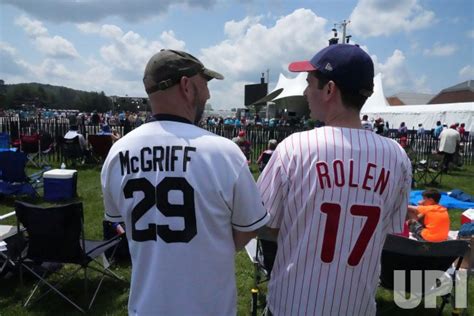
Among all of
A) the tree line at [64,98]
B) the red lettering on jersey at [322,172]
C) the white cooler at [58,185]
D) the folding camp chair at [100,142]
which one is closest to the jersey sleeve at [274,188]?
the red lettering on jersey at [322,172]

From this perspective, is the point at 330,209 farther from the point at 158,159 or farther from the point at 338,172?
the point at 158,159

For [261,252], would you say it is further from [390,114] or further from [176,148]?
[390,114]

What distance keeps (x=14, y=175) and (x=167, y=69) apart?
7968 millimetres

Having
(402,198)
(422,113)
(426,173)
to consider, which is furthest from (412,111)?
(402,198)

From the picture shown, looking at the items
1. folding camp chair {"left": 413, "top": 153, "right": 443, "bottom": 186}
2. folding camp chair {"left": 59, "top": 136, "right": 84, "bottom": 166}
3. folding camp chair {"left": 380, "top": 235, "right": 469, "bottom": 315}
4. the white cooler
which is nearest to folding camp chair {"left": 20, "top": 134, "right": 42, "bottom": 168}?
folding camp chair {"left": 59, "top": 136, "right": 84, "bottom": 166}

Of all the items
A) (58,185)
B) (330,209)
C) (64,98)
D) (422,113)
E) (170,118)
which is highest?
(64,98)

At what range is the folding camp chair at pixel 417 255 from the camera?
3.53 meters

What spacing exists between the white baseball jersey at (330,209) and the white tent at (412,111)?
17.6m

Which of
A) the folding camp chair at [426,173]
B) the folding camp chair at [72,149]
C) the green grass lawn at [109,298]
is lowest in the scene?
the green grass lawn at [109,298]

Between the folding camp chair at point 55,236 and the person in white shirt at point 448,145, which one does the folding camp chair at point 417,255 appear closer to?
the folding camp chair at point 55,236

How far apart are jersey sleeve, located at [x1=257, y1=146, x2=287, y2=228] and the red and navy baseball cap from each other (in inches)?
15.2

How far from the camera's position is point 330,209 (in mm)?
1572

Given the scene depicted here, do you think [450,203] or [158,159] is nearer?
[158,159]

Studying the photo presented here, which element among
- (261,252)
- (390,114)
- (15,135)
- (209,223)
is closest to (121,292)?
(261,252)
